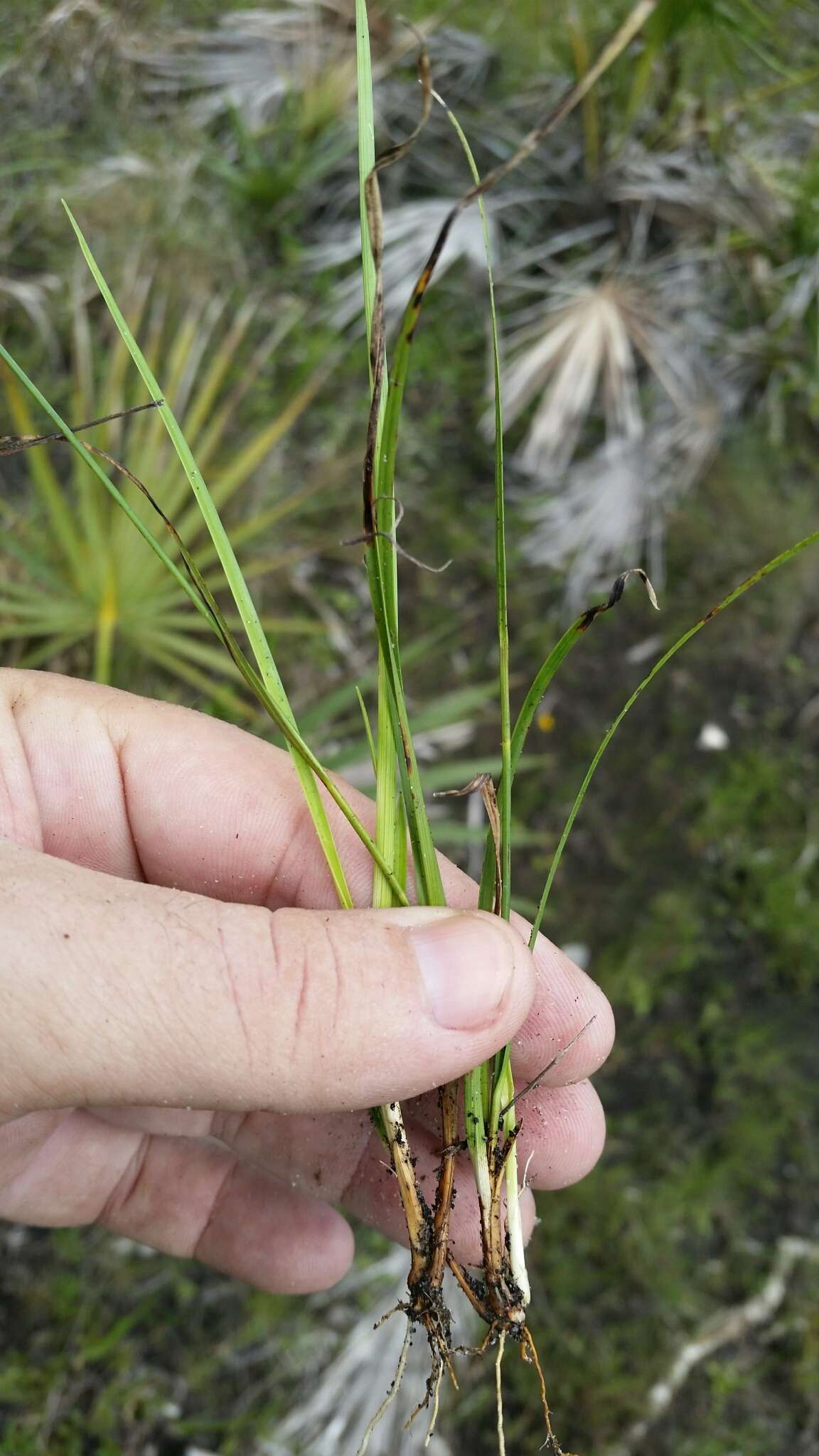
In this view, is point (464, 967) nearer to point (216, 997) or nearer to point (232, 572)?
point (216, 997)

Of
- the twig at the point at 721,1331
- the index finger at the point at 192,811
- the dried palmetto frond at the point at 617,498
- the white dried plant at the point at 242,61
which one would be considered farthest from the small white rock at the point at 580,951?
the white dried plant at the point at 242,61

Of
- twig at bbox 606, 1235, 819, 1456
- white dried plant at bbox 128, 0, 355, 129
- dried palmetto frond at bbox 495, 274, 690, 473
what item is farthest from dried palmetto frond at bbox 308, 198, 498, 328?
twig at bbox 606, 1235, 819, 1456

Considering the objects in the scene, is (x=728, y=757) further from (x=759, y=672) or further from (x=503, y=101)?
(x=503, y=101)

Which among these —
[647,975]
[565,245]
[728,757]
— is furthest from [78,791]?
[565,245]

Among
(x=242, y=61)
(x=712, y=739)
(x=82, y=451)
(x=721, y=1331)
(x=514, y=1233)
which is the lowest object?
(x=721, y=1331)

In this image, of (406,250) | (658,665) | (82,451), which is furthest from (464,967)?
(406,250)

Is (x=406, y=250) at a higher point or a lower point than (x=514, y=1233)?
higher

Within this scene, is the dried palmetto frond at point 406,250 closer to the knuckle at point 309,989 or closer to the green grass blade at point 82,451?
the green grass blade at point 82,451

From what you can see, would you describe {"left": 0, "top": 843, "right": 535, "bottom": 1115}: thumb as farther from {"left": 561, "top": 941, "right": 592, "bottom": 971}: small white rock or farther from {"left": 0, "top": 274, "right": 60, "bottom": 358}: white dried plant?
{"left": 0, "top": 274, "right": 60, "bottom": 358}: white dried plant

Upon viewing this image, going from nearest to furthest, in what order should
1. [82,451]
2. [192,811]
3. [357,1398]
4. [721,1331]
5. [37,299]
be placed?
1. [82,451]
2. [192,811]
3. [357,1398]
4. [721,1331]
5. [37,299]
